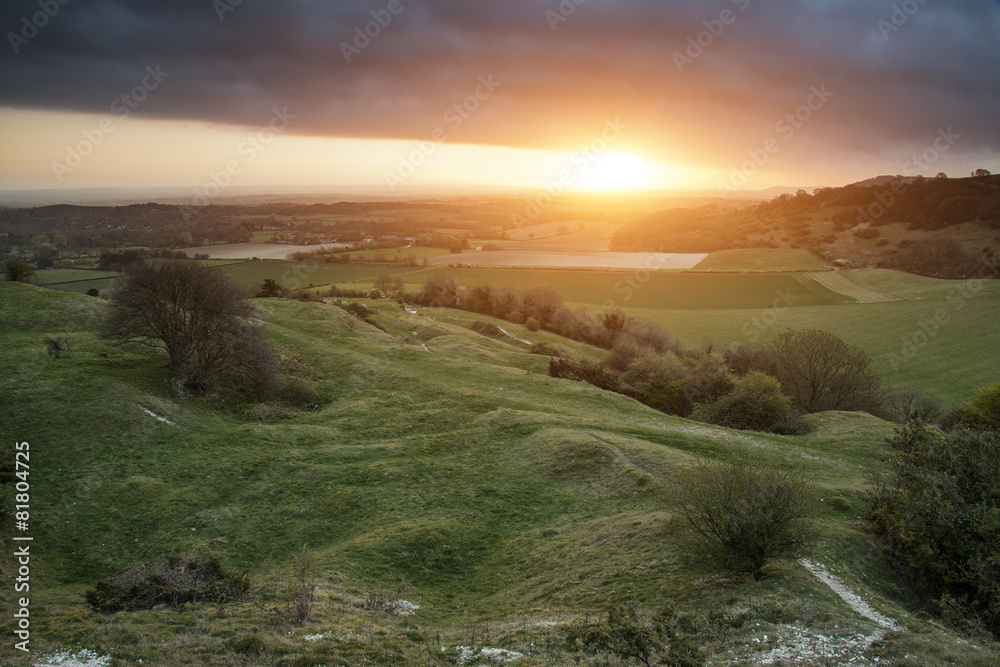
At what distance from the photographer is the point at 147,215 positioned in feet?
376

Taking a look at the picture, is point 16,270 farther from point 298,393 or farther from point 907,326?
point 907,326

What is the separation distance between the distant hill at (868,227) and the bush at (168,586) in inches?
4808

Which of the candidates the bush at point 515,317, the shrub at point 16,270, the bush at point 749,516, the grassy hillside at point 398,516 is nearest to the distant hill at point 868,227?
the bush at point 515,317

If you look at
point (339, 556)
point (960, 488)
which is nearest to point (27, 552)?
point (339, 556)

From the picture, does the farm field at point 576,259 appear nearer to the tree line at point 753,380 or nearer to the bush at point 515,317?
the bush at point 515,317

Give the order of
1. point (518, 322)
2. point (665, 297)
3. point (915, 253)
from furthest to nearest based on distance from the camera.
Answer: point (915, 253), point (665, 297), point (518, 322)

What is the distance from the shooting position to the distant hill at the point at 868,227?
10569 cm

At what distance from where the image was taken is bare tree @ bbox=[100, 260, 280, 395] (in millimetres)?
31484

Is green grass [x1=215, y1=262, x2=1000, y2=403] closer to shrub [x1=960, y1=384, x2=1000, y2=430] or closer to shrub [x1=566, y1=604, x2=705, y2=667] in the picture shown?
shrub [x1=960, y1=384, x2=1000, y2=430]

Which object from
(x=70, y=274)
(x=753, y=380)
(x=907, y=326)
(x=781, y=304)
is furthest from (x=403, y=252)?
(x=907, y=326)

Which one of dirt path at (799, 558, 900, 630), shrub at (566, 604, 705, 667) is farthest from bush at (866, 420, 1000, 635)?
shrub at (566, 604, 705, 667)

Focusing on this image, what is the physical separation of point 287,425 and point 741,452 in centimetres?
2561

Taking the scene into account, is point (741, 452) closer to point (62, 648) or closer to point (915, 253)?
point (62, 648)

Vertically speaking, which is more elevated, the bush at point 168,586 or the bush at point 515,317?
the bush at point 515,317
